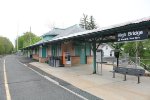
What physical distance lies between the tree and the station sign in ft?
242

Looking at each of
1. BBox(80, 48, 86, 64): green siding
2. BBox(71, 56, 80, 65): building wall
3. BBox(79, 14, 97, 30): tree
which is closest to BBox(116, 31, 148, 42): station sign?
BBox(71, 56, 80, 65): building wall

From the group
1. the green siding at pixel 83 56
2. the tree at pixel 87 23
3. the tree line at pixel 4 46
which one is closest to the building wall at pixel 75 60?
the green siding at pixel 83 56

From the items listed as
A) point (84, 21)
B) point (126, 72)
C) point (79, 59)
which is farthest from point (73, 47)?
point (84, 21)

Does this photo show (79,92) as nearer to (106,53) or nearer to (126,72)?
(126,72)

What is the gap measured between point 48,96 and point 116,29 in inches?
196

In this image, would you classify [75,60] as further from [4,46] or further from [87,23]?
[4,46]

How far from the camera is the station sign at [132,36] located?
9.88 m

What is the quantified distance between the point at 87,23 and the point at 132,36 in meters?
77.1

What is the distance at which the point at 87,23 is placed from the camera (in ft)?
285

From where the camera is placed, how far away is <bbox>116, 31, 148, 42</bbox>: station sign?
32.4 ft

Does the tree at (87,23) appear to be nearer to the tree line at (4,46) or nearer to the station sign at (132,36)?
the tree line at (4,46)

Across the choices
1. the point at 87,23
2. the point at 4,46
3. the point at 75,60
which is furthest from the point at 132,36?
the point at 4,46

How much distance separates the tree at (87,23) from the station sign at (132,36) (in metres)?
73.9

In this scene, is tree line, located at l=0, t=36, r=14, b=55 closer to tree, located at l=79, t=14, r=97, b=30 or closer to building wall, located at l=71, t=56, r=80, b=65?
tree, located at l=79, t=14, r=97, b=30
